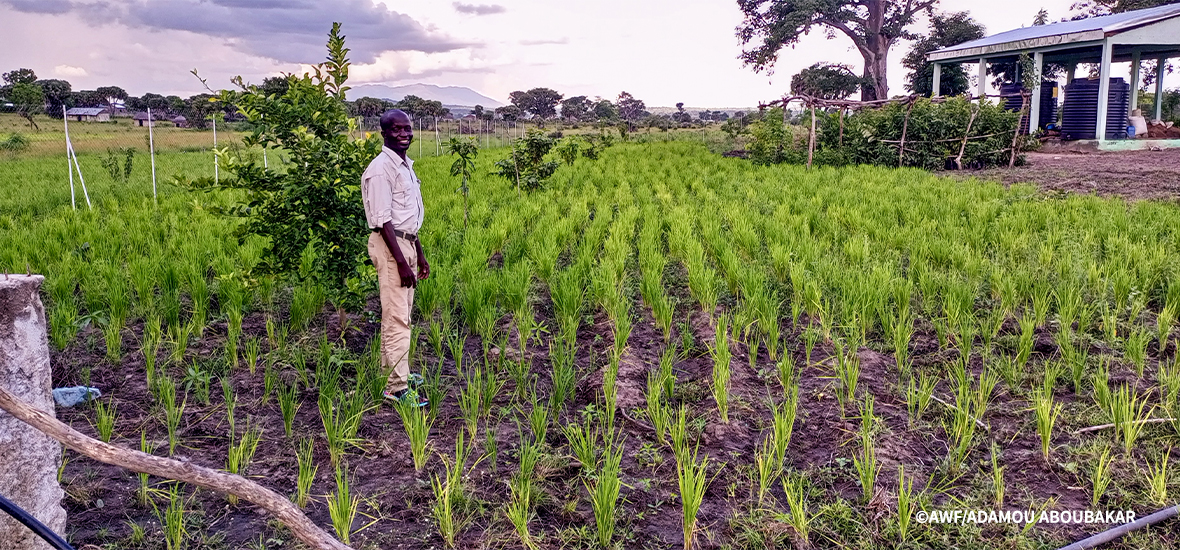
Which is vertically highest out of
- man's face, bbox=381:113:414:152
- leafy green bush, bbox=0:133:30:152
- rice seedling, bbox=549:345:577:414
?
leafy green bush, bbox=0:133:30:152

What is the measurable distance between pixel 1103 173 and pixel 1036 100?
28.8 feet

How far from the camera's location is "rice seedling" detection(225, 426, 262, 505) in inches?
111

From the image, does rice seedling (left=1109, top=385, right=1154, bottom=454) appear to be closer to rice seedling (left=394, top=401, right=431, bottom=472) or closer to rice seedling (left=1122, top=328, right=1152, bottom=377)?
rice seedling (left=1122, top=328, right=1152, bottom=377)

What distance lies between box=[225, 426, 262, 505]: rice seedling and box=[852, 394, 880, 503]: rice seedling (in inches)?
86.5

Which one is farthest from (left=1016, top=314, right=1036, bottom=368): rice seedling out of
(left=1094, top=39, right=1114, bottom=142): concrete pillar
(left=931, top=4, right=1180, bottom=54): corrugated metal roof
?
(left=931, top=4, right=1180, bottom=54): corrugated metal roof

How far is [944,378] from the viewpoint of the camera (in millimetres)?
3945

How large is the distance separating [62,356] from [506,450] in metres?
2.56

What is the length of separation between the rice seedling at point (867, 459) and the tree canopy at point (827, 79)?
29768 millimetres

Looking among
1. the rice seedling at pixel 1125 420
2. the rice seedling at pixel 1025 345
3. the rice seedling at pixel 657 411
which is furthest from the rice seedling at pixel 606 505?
the rice seedling at pixel 1025 345

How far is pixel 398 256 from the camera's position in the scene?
11.2 ft

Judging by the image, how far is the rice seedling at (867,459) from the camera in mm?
2750

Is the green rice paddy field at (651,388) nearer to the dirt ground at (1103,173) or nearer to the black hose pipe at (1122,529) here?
the black hose pipe at (1122,529)

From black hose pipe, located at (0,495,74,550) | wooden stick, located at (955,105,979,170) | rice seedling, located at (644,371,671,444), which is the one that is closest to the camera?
black hose pipe, located at (0,495,74,550)

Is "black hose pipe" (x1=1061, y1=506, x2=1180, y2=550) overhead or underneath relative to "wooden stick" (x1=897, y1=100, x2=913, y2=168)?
underneath
